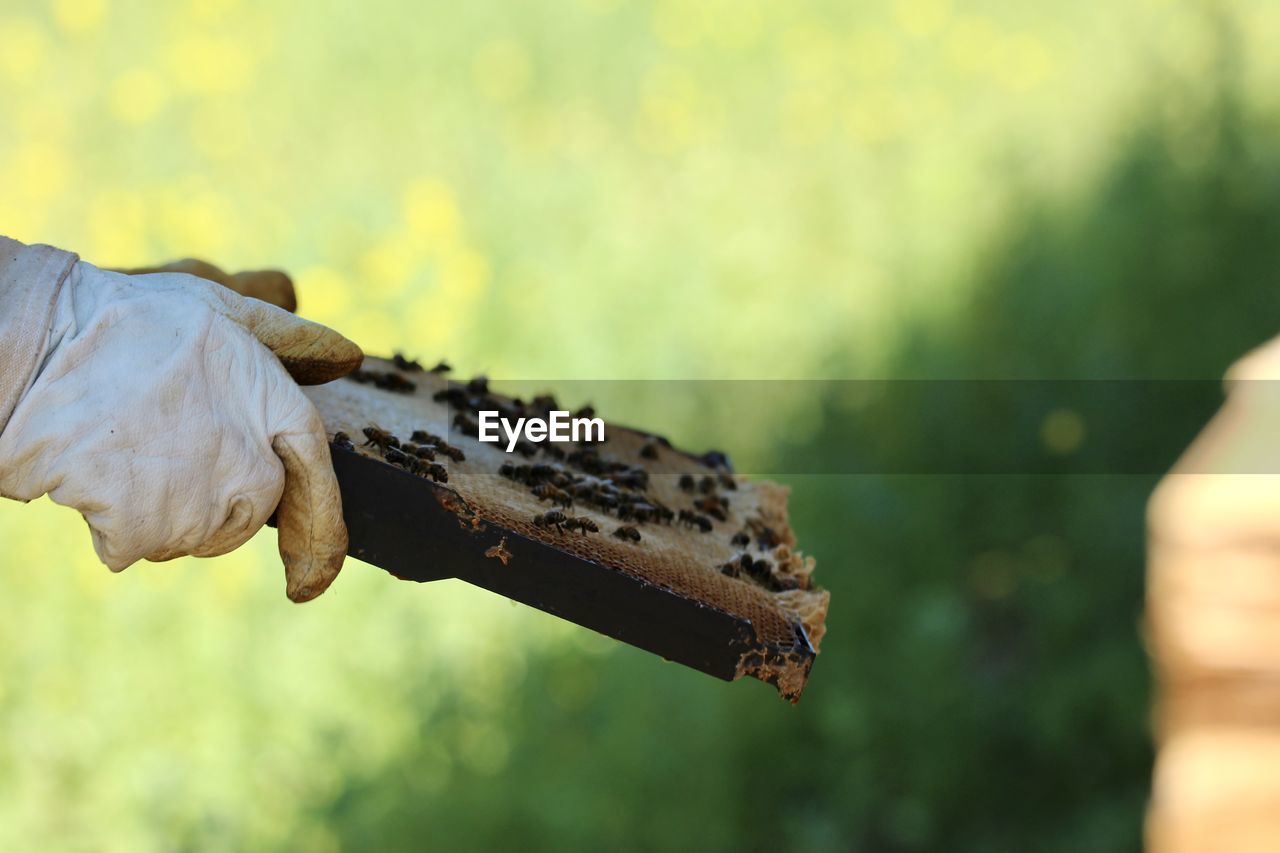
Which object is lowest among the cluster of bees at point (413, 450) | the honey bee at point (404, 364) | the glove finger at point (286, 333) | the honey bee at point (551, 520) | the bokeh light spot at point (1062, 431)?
the honey bee at point (551, 520)

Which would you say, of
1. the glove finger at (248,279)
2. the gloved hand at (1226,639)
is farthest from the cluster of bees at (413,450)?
the gloved hand at (1226,639)

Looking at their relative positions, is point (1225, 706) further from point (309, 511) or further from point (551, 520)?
point (309, 511)

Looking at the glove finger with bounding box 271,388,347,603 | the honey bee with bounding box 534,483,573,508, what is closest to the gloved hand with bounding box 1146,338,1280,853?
the honey bee with bounding box 534,483,573,508

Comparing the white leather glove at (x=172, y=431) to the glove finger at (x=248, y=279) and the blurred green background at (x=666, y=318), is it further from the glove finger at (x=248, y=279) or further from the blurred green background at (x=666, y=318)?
the blurred green background at (x=666, y=318)

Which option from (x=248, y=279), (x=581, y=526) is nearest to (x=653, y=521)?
(x=581, y=526)

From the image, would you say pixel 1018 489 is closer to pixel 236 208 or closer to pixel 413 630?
pixel 413 630

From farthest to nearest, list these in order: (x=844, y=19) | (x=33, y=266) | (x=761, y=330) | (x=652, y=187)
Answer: (x=844, y=19) < (x=652, y=187) < (x=761, y=330) < (x=33, y=266)

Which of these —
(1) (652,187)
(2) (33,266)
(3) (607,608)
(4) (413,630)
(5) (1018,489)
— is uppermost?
(1) (652,187)

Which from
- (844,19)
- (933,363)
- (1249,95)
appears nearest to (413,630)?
(933,363)
